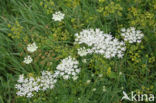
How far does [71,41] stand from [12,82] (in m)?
1.20

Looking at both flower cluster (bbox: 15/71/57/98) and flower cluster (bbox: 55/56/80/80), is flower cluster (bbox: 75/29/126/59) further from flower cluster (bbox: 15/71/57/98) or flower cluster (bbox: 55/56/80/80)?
flower cluster (bbox: 15/71/57/98)

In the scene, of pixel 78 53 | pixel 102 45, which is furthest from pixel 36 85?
pixel 102 45

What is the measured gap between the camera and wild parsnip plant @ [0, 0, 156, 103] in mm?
3043

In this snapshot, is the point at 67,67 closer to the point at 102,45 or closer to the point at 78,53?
the point at 78,53

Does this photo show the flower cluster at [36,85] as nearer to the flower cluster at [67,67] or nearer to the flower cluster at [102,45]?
the flower cluster at [67,67]

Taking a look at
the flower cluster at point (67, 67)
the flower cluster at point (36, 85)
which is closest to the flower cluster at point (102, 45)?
the flower cluster at point (67, 67)

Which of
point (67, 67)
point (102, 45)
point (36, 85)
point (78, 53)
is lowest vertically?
point (36, 85)

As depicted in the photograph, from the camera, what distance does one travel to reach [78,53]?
3.03 m

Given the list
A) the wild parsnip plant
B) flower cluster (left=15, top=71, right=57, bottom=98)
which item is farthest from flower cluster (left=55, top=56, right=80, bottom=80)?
flower cluster (left=15, top=71, right=57, bottom=98)

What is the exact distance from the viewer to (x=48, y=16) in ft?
13.1

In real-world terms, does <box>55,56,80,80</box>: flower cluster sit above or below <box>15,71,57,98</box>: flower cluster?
above

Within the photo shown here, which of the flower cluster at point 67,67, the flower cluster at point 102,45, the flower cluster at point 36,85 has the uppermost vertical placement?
the flower cluster at point 102,45

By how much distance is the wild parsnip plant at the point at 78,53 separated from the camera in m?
3.04

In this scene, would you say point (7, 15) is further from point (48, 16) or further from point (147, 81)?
point (147, 81)
